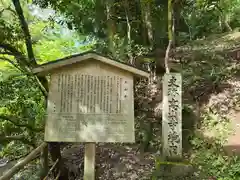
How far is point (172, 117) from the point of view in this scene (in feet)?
25.0

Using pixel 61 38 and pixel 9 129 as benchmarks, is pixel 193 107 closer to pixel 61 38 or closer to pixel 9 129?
pixel 9 129

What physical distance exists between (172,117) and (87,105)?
109 inches

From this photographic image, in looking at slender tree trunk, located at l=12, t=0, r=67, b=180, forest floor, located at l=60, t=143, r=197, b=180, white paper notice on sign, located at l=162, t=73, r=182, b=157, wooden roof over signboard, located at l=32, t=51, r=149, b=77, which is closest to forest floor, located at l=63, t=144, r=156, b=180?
forest floor, located at l=60, t=143, r=197, b=180

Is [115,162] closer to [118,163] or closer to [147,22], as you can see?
[118,163]

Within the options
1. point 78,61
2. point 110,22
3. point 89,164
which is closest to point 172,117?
point 89,164

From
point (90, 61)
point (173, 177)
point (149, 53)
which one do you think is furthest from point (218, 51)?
point (90, 61)

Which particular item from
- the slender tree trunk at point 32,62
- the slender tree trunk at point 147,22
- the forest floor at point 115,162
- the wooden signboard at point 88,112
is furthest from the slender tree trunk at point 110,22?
the wooden signboard at point 88,112

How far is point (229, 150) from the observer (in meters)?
8.45

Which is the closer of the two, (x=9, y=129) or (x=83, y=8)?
(x=9, y=129)

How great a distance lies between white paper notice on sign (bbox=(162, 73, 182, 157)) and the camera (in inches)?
295

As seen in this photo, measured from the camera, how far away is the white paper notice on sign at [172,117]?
7.48 meters

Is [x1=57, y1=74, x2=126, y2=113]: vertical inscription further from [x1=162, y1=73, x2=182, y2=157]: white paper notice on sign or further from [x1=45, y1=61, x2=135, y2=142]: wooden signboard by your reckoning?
[x1=162, y1=73, x2=182, y2=157]: white paper notice on sign

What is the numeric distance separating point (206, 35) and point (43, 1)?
14.1 m

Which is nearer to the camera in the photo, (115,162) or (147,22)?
(115,162)
